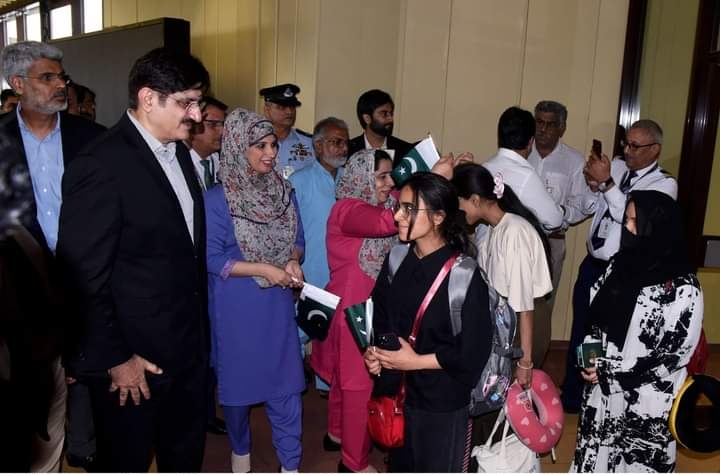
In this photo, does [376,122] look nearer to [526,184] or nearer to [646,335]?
[526,184]

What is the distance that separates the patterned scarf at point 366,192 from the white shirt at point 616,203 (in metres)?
1.46

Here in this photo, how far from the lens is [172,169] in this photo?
1.92 meters

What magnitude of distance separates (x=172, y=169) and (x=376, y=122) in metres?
2.25

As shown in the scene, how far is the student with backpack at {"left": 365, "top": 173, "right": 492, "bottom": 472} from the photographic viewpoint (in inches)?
76.6

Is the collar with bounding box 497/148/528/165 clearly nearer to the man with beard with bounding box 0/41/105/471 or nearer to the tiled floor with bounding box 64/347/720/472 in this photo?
the tiled floor with bounding box 64/347/720/472

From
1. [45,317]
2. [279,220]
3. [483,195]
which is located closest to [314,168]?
[279,220]

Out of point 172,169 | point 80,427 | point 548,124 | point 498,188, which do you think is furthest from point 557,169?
Result: point 80,427

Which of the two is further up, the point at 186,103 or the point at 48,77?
the point at 48,77

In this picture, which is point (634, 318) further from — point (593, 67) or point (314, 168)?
point (593, 67)

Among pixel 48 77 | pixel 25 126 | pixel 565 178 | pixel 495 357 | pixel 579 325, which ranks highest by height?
pixel 48 77

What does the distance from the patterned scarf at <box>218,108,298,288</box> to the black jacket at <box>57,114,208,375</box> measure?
458mm

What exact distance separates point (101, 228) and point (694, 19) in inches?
170

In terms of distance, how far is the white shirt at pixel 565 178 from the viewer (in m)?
4.10

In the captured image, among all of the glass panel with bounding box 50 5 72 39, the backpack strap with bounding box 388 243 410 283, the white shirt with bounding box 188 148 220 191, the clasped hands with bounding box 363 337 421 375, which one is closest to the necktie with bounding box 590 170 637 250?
the backpack strap with bounding box 388 243 410 283
